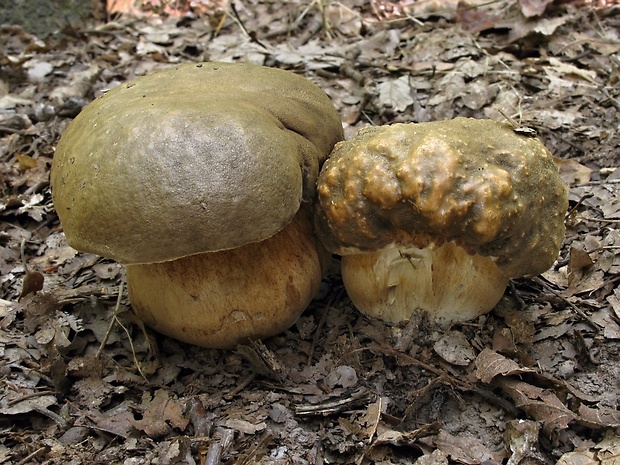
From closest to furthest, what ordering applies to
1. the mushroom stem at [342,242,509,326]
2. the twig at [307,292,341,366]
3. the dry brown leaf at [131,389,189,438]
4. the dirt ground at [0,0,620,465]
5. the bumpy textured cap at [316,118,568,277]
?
the bumpy textured cap at [316,118,568,277] < the dirt ground at [0,0,620,465] < the dry brown leaf at [131,389,189,438] < the mushroom stem at [342,242,509,326] < the twig at [307,292,341,366]

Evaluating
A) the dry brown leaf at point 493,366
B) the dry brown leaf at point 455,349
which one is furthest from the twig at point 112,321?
the dry brown leaf at point 493,366

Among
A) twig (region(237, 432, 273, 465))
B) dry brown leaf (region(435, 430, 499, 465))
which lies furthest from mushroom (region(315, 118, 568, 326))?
twig (region(237, 432, 273, 465))

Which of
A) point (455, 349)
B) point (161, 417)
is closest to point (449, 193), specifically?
point (455, 349)

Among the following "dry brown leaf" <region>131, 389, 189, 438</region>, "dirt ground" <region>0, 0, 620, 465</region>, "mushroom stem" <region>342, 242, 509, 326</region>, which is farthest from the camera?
"mushroom stem" <region>342, 242, 509, 326</region>

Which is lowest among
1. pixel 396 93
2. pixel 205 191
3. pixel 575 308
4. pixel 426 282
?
pixel 575 308

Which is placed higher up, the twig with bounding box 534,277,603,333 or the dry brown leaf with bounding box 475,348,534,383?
the dry brown leaf with bounding box 475,348,534,383

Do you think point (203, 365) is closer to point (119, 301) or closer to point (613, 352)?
point (119, 301)

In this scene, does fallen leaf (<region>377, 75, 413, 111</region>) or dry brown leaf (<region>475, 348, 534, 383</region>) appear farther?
fallen leaf (<region>377, 75, 413, 111</region>)

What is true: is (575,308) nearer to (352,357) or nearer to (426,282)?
(426,282)

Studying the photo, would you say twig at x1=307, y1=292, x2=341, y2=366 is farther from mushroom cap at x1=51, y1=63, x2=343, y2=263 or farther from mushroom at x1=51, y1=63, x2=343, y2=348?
mushroom cap at x1=51, y1=63, x2=343, y2=263
